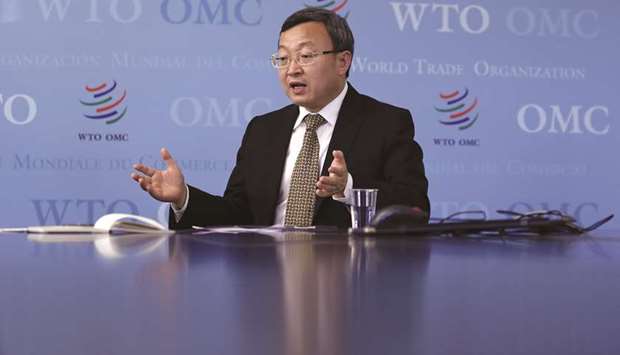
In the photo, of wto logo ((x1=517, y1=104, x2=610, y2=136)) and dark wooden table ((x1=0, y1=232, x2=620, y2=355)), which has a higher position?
wto logo ((x1=517, y1=104, x2=610, y2=136))

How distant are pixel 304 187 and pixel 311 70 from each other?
45 centimetres

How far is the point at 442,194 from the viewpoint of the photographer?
12.5 feet

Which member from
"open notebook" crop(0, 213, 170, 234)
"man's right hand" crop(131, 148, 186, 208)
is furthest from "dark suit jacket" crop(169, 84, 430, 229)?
"open notebook" crop(0, 213, 170, 234)

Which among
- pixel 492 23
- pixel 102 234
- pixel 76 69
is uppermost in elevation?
pixel 492 23

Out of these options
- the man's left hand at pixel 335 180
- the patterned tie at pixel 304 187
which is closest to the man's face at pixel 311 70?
the patterned tie at pixel 304 187

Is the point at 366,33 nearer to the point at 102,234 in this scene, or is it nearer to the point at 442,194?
the point at 442,194

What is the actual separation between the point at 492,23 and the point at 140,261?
3.30 metres

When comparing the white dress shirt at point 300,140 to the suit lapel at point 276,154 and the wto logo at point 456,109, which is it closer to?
the suit lapel at point 276,154

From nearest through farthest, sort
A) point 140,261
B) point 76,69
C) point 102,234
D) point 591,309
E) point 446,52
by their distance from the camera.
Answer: point 591,309 < point 140,261 < point 102,234 < point 76,69 < point 446,52

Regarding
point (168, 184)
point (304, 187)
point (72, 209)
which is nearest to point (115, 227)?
point (168, 184)

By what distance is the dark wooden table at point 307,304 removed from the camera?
0.37 meters

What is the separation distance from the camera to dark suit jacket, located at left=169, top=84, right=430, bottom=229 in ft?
7.51

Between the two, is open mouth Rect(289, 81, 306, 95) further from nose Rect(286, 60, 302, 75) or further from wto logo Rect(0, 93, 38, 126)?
wto logo Rect(0, 93, 38, 126)

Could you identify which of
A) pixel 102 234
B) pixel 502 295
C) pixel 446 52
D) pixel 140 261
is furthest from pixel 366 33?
pixel 502 295
